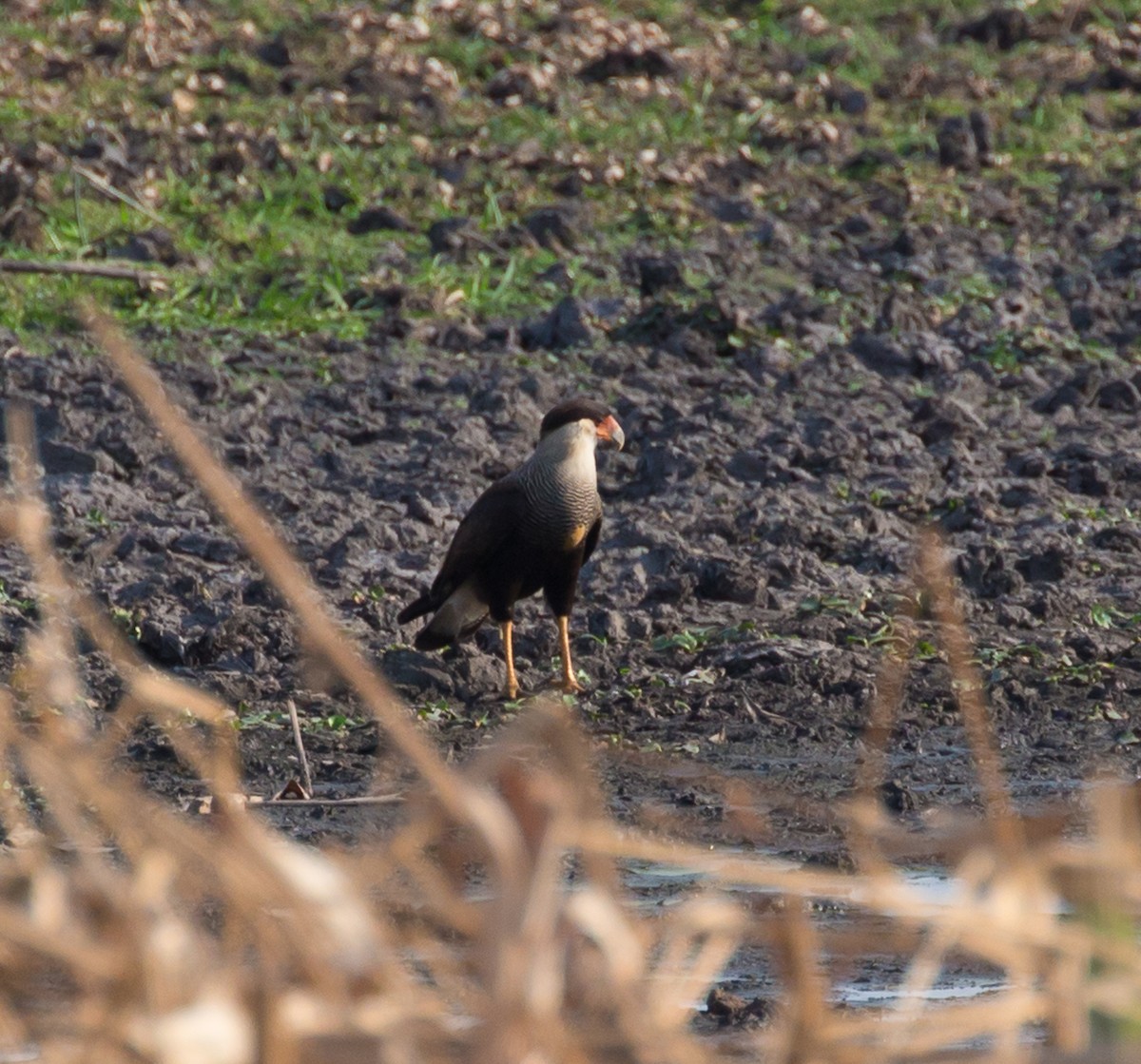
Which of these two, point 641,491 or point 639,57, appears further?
point 639,57

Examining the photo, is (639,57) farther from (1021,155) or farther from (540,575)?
(540,575)

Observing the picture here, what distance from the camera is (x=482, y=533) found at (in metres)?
7.68

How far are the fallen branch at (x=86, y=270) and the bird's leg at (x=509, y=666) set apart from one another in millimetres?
3295

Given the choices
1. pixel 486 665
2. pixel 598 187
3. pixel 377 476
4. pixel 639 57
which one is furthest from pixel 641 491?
pixel 639 57

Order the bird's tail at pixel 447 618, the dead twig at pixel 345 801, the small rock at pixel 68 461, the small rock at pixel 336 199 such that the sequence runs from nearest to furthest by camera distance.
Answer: the dead twig at pixel 345 801 < the bird's tail at pixel 447 618 < the small rock at pixel 68 461 < the small rock at pixel 336 199

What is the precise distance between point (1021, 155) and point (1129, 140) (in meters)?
0.93

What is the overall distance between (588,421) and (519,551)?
661mm

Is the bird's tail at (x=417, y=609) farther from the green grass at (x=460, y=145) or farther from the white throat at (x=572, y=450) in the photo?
the green grass at (x=460, y=145)

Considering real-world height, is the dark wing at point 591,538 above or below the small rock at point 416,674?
above

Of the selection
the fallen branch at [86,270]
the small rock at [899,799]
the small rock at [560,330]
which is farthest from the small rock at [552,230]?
the small rock at [899,799]

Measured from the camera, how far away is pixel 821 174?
1345 centimetres

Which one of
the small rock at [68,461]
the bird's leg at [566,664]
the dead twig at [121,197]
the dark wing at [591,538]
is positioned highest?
the dark wing at [591,538]

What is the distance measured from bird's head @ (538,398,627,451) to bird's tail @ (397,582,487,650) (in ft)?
2.55

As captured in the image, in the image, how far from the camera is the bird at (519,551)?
24.6ft
